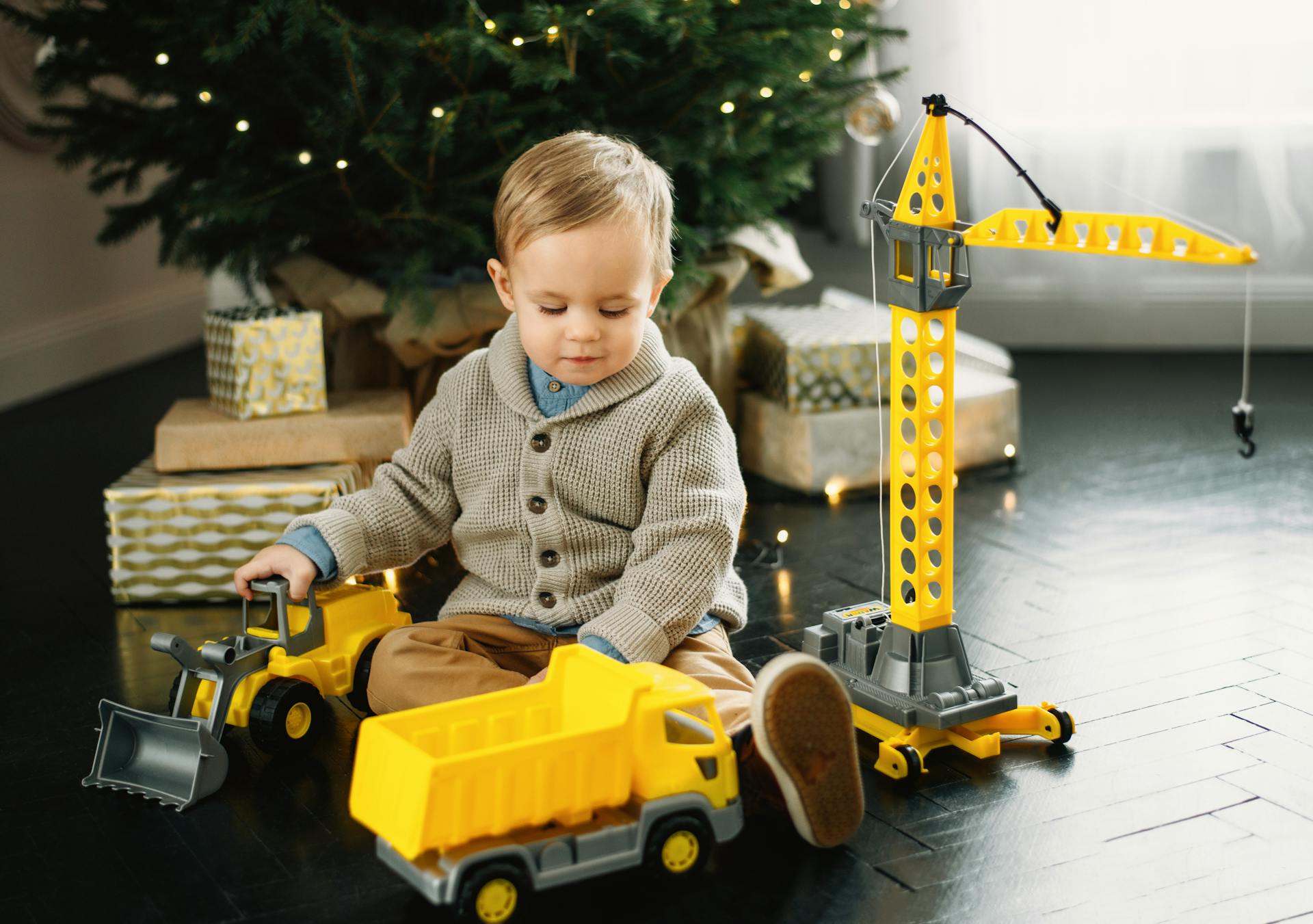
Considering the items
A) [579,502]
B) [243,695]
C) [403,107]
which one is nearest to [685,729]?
[579,502]

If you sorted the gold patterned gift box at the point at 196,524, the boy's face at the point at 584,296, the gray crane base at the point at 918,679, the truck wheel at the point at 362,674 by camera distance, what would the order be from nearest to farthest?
the boy's face at the point at 584,296 < the gray crane base at the point at 918,679 < the truck wheel at the point at 362,674 < the gold patterned gift box at the point at 196,524

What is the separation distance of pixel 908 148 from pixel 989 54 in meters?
0.34

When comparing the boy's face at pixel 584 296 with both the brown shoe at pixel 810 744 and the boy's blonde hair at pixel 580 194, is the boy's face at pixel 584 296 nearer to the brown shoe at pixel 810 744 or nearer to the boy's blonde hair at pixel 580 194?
the boy's blonde hair at pixel 580 194

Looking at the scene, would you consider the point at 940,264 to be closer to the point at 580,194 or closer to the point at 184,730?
the point at 580,194

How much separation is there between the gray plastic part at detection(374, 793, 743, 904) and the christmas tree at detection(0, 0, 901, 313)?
1233 mm

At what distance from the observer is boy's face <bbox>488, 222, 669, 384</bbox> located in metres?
1.53

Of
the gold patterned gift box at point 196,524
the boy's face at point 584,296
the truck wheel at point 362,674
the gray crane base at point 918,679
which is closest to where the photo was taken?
the boy's face at point 584,296

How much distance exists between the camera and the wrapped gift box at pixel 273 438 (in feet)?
7.45

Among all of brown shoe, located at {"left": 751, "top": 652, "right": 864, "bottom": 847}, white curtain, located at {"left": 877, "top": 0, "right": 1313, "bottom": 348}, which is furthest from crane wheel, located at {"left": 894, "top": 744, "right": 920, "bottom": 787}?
white curtain, located at {"left": 877, "top": 0, "right": 1313, "bottom": 348}

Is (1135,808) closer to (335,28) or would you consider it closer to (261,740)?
(261,740)

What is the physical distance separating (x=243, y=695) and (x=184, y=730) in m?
→ 0.09

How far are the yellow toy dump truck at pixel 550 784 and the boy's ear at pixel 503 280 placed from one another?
431 mm

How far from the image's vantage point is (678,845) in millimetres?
1383

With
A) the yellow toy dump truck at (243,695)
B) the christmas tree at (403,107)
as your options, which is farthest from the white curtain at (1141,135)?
the yellow toy dump truck at (243,695)
